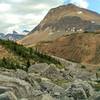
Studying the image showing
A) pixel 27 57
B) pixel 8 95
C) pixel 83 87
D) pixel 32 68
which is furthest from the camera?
pixel 27 57

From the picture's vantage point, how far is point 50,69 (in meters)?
115

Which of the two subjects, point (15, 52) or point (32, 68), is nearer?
point (32, 68)

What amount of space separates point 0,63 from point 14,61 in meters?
19.3

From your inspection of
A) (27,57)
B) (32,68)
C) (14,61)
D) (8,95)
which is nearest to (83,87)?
(8,95)

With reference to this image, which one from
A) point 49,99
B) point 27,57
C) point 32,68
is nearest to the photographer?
point 49,99

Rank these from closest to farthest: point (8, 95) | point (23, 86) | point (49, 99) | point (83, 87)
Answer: point (8, 95)
point (49, 99)
point (23, 86)
point (83, 87)

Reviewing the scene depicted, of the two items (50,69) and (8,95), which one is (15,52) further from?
(8,95)

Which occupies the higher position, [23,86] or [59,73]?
[23,86]

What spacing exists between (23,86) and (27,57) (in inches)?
4168

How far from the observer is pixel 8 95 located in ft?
139

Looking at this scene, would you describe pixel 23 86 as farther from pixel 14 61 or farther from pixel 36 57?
pixel 36 57

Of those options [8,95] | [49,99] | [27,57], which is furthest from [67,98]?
[27,57]

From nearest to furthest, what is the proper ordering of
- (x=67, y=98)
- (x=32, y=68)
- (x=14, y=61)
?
(x=67, y=98)
(x=32, y=68)
(x=14, y=61)

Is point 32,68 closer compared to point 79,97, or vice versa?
point 79,97
